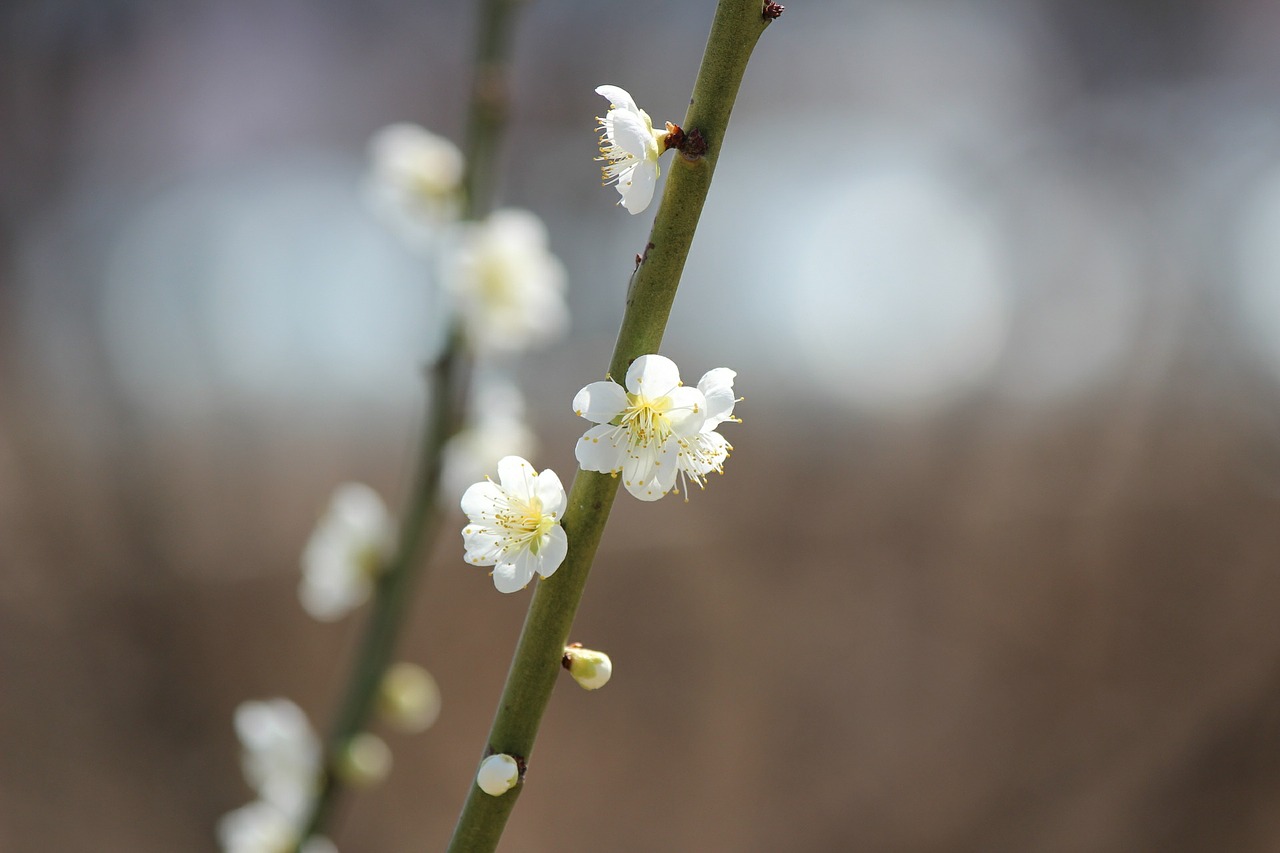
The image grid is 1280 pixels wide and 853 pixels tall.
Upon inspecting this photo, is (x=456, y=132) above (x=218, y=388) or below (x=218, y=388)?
above

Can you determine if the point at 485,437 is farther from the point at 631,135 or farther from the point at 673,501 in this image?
the point at 673,501

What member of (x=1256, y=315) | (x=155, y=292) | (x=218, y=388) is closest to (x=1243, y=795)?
(x=1256, y=315)

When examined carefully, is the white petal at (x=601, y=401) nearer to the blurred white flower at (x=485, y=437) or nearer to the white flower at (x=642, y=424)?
the white flower at (x=642, y=424)

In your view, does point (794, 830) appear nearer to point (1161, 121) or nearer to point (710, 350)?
point (710, 350)

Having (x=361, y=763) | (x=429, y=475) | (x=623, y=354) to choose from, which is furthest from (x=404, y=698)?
(x=623, y=354)

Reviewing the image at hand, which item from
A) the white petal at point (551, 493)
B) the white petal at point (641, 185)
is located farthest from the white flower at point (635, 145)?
the white petal at point (551, 493)

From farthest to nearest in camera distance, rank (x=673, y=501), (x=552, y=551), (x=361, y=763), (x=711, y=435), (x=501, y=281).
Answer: (x=673, y=501)
(x=501, y=281)
(x=361, y=763)
(x=711, y=435)
(x=552, y=551)

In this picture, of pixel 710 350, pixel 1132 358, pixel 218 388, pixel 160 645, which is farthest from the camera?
pixel 710 350
